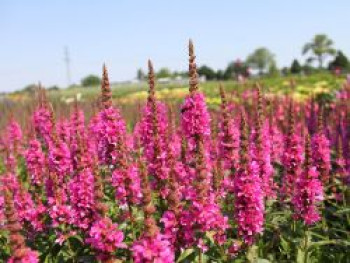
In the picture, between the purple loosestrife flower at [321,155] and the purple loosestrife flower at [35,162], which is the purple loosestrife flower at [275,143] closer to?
the purple loosestrife flower at [321,155]

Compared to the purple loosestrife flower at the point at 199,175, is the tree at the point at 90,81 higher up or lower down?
higher up

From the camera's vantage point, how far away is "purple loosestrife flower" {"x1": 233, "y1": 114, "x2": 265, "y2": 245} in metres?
4.60

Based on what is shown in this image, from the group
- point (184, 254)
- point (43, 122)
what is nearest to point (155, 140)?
point (184, 254)

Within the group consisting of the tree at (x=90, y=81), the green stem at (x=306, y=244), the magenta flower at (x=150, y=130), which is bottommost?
the green stem at (x=306, y=244)

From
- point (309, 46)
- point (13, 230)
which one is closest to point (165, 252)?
point (13, 230)

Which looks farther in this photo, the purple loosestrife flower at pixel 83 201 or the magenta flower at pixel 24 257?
the purple loosestrife flower at pixel 83 201

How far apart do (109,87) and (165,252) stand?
274 centimetres

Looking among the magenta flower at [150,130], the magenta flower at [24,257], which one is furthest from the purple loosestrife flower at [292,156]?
the magenta flower at [24,257]

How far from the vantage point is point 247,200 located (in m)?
4.61

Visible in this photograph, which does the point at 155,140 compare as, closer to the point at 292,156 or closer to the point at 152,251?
the point at 152,251

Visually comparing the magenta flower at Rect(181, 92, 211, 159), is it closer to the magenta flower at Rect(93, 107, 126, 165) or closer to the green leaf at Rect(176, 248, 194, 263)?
the magenta flower at Rect(93, 107, 126, 165)

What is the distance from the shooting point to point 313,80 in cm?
2919

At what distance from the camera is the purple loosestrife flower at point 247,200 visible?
15.1 ft

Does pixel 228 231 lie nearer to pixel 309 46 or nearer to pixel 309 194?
pixel 309 194
